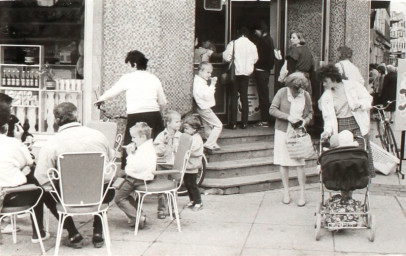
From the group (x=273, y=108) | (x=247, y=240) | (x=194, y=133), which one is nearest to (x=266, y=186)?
(x=273, y=108)

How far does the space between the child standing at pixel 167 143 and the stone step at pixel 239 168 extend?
1342 mm

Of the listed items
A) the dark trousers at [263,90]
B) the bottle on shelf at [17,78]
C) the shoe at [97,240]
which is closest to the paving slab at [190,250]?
the shoe at [97,240]

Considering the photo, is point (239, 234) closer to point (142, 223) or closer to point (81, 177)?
point (142, 223)

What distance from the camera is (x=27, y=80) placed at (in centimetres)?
973

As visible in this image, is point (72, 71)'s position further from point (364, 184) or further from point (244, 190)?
point (364, 184)

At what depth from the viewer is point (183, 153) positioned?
7258mm

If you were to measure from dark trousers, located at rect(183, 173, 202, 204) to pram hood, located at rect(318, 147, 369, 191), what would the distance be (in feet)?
5.73

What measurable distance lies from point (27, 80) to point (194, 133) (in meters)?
3.24

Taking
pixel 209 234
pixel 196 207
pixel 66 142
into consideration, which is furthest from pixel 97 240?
pixel 196 207

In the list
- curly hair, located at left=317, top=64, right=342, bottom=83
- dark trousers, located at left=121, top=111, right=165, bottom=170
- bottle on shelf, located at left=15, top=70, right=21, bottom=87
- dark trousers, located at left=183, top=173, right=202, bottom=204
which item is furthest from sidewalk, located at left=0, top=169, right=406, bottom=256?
bottle on shelf, located at left=15, top=70, right=21, bottom=87

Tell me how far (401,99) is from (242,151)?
2.56m

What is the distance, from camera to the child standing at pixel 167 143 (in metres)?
7.70

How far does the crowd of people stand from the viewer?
20.4 feet

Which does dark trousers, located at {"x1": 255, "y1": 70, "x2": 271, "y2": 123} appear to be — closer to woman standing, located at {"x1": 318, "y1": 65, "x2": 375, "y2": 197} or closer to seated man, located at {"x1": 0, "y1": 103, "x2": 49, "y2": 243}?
woman standing, located at {"x1": 318, "y1": 65, "x2": 375, "y2": 197}
